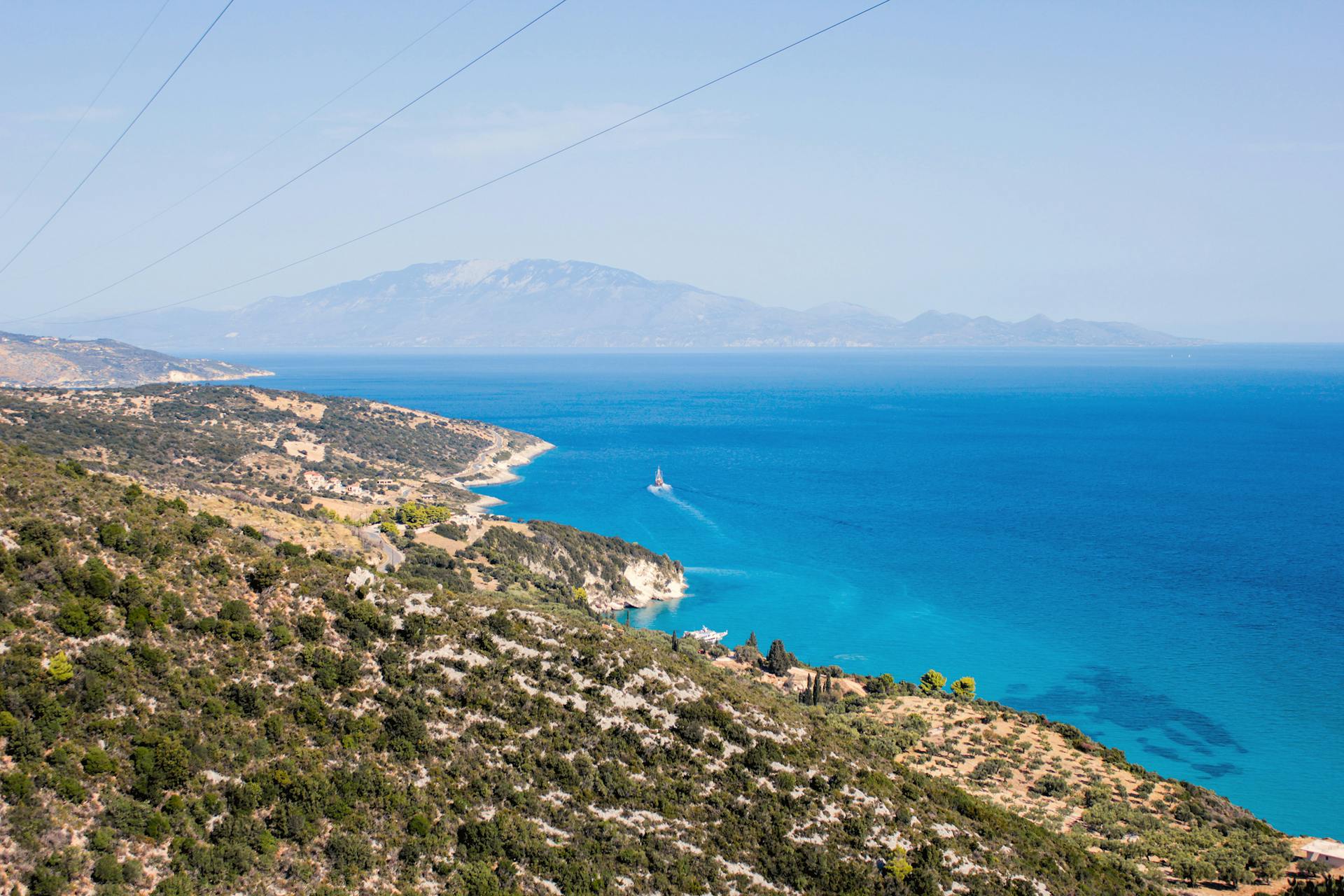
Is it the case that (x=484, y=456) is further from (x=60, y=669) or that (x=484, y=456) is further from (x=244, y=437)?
(x=60, y=669)

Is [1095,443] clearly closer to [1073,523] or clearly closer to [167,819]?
[1073,523]

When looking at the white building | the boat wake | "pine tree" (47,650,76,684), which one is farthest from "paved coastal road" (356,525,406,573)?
the boat wake

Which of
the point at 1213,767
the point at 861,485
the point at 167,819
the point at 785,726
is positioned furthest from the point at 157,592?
the point at 861,485

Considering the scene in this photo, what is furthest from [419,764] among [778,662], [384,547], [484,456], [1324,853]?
[484,456]

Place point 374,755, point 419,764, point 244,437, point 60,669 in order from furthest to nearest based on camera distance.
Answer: point 244,437, point 419,764, point 374,755, point 60,669

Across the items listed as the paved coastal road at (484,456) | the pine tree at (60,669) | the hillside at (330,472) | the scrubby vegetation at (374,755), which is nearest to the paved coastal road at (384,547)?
the hillside at (330,472)

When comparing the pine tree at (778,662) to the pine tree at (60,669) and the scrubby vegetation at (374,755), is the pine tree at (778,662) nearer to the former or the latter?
the scrubby vegetation at (374,755)
